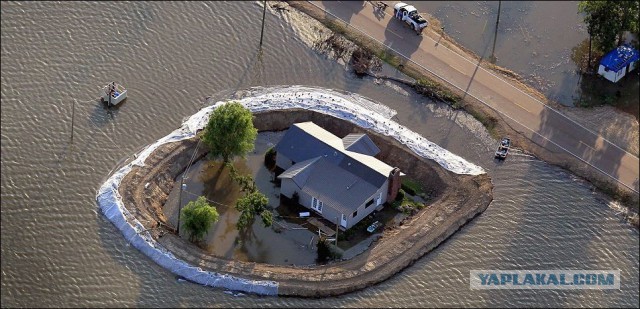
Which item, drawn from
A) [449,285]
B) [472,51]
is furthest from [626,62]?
[449,285]

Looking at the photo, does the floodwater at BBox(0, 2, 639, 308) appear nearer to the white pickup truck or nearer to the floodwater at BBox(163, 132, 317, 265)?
the floodwater at BBox(163, 132, 317, 265)

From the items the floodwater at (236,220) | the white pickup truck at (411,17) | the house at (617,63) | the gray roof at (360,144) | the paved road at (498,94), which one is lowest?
the floodwater at (236,220)

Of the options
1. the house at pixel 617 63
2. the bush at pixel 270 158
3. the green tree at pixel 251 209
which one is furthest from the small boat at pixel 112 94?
the house at pixel 617 63

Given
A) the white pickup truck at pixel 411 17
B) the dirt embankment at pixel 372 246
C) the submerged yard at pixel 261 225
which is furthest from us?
the white pickup truck at pixel 411 17

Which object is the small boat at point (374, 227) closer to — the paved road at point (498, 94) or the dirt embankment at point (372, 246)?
the dirt embankment at point (372, 246)

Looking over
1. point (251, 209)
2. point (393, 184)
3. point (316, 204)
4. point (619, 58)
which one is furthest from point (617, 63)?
point (251, 209)

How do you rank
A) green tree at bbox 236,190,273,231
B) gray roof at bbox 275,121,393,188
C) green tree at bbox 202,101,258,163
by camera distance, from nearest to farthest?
green tree at bbox 236,190,273,231 → gray roof at bbox 275,121,393,188 → green tree at bbox 202,101,258,163

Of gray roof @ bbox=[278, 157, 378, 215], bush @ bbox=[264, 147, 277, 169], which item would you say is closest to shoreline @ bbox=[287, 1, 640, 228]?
gray roof @ bbox=[278, 157, 378, 215]
